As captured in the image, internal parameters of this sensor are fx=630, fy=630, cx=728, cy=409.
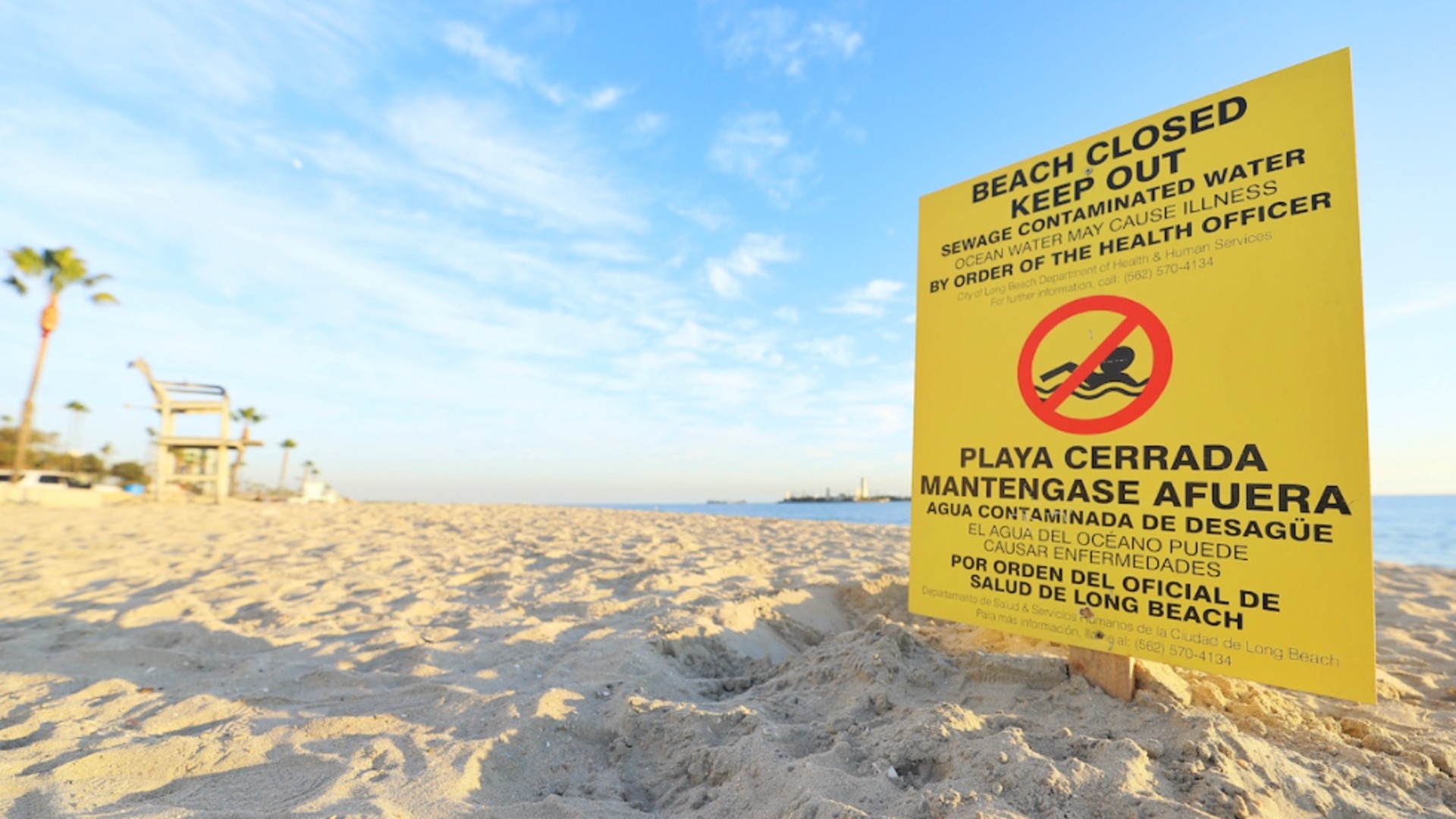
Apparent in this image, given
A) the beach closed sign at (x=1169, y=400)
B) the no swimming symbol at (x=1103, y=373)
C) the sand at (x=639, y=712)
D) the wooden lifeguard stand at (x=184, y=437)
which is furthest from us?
the wooden lifeguard stand at (x=184, y=437)

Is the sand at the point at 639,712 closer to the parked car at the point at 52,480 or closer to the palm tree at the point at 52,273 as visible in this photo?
the parked car at the point at 52,480

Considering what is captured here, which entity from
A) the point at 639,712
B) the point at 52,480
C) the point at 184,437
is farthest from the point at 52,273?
the point at 639,712

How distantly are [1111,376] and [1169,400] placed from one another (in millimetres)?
193

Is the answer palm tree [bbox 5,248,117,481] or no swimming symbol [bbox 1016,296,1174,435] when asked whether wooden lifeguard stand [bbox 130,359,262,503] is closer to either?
palm tree [bbox 5,248,117,481]

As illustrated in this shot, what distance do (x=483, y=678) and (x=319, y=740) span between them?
0.74 m

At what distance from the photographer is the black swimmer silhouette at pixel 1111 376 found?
222 cm

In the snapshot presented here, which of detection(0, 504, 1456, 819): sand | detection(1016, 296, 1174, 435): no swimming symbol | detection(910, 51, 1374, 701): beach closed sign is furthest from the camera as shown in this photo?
detection(1016, 296, 1174, 435): no swimming symbol

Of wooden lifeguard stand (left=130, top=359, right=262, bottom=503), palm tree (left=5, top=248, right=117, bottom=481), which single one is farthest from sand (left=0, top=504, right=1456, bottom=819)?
palm tree (left=5, top=248, right=117, bottom=481)

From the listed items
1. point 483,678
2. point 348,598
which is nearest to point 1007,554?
point 483,678

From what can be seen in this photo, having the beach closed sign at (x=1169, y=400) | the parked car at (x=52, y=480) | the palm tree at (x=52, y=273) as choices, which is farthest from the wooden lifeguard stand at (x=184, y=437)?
the beach closed sign at (x=1169, y=400)

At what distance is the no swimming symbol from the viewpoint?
7.15 ft

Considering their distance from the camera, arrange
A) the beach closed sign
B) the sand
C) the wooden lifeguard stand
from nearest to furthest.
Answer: the sand, the beach closed sign, the wooden lifeguard stand

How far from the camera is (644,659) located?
3098mm

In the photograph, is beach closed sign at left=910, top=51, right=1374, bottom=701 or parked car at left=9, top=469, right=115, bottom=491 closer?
beach closed sign at left=910, top=51, right=1374, bottom=701
